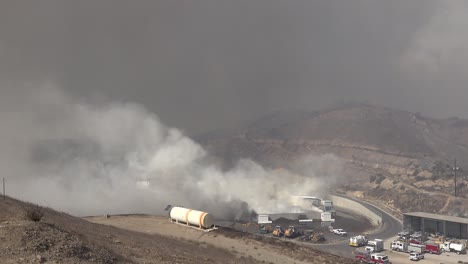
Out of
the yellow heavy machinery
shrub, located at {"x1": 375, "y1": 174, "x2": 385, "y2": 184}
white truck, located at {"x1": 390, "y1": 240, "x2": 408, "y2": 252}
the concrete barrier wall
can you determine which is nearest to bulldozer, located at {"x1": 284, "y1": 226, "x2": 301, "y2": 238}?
the yellow heavy machinery

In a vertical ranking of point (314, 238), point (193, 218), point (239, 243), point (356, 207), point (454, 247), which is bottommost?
point (239, 243)

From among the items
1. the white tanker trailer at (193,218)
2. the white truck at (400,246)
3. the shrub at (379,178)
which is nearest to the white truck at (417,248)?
the white truck at (400,246)

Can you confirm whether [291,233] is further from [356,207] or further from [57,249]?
[57,249]

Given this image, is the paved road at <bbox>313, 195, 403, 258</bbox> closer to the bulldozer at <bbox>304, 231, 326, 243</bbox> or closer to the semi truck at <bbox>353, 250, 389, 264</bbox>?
the bulldozer at <bbox>304, 231, 326, 243</bbox>

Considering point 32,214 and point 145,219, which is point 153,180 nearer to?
point 145,219

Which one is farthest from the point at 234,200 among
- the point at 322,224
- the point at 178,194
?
the point at 322,224

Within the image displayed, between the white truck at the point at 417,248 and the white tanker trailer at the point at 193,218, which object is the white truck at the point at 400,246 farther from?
the white tanker trailer at the point at 193,218

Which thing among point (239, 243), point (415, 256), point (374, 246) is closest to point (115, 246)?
point (239, 243)
